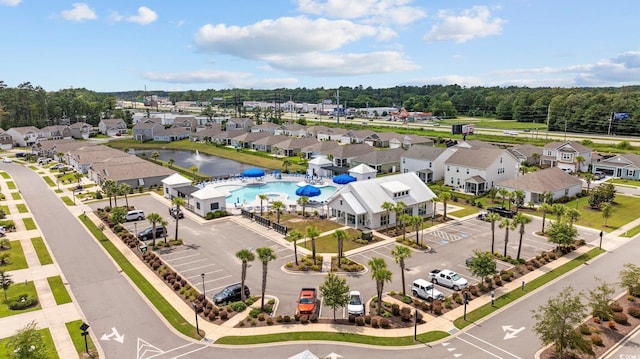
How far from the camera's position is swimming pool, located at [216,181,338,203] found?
233 ft

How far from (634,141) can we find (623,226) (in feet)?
302

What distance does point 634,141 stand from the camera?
125 meters

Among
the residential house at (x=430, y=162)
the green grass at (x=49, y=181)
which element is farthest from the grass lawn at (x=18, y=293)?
the residential house at (x=430, y=162)

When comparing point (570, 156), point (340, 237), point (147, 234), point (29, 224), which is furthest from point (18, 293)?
point (570, 156)

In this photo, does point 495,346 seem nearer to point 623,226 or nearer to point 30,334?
point 30,334

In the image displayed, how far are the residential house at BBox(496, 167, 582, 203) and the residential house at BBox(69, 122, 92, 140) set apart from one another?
14840 centimetres

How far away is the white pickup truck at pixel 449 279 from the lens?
3655cm

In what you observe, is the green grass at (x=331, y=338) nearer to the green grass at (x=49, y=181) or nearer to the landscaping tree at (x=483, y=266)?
the landscaping tree at (x=483, y=266)

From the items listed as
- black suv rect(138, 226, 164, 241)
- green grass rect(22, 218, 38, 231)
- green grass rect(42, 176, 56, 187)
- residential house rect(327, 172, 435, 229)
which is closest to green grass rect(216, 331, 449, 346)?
residential house rect(327, 172, 435, 229)

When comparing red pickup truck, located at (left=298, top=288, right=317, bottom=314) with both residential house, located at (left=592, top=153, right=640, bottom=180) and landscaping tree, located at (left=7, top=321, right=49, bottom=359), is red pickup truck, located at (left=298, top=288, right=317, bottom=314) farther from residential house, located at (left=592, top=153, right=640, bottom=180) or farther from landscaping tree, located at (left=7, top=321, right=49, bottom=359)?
residential house, located at (left=592, top=153, right=640, bottom=180)

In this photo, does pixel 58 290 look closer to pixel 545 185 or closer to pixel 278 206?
pixel 278 206

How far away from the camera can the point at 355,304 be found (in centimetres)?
3244

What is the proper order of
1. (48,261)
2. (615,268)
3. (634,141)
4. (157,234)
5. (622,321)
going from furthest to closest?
(634,141)
(157,234)
(48,261)
(615,268)
(622,321)

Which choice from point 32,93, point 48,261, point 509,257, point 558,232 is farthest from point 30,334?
point 32,93
